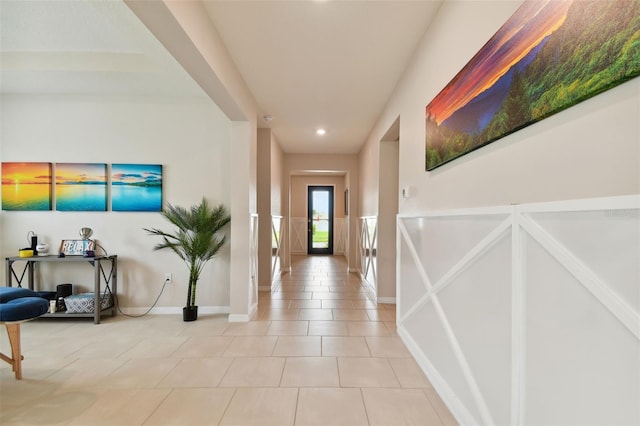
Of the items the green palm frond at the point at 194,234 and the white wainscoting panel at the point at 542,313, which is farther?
the green palm frond at the point at 194,234

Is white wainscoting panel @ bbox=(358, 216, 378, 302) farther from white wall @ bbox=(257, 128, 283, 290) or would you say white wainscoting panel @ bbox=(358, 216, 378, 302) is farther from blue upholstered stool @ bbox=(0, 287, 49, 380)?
blue upholstered stool @ bbox=(0, 287, 49, 380)

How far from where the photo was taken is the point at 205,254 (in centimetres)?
336

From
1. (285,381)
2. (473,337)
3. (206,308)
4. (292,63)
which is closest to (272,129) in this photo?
(292,63)

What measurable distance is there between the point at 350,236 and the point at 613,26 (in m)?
5.91

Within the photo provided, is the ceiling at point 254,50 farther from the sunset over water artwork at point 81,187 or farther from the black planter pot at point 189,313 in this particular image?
the black planter pot at point 189,313

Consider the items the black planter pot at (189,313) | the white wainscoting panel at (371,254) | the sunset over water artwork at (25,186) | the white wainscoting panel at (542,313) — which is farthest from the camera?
the white wainscoting panel at (371,254)

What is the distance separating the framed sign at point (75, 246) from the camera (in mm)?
3354

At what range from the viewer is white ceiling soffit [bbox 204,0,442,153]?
6.72ft

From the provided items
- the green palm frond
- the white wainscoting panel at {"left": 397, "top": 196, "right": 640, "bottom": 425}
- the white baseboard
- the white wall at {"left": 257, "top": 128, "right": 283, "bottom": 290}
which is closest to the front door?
the white wall at {"left": 257, "top": 128, "right": 283, "bottom": 290}

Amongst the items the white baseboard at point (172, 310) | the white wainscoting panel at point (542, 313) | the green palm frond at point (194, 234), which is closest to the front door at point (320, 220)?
the white baseboard at point (172, 310)

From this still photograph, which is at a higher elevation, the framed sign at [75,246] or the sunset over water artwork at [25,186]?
the sunset over water artwork at [25,186]

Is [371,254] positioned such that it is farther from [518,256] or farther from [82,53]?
[82,53]

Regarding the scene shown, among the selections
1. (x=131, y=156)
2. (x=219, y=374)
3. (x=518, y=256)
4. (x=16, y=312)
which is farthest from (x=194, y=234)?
(x=518, y=256)

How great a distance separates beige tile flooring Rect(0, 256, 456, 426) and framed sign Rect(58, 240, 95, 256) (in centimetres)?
78
